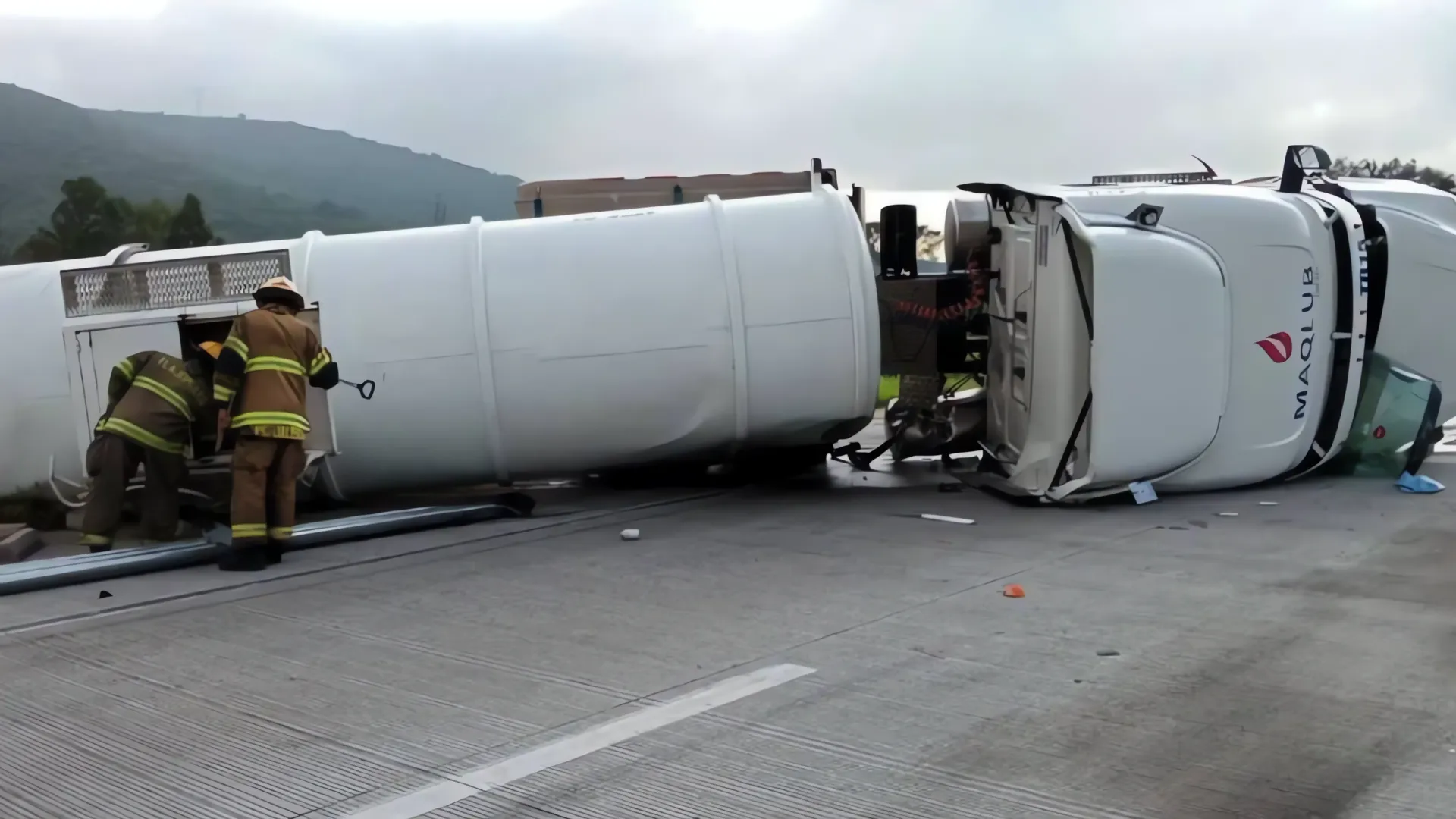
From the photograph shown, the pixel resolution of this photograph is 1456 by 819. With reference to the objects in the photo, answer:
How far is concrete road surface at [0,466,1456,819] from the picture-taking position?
10.1 ft

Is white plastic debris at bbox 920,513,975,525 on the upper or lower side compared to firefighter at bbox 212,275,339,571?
lower

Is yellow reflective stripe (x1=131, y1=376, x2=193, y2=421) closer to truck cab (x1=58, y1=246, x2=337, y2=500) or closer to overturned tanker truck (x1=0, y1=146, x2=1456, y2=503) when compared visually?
truck cab (x1=58, y1=246, x2=337, y2=500)

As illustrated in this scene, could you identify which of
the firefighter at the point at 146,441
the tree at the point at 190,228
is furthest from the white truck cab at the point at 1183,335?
the tree at the point at 190,228

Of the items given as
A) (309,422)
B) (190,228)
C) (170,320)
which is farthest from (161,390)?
(190,228)

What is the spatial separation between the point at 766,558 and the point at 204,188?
3249 cm

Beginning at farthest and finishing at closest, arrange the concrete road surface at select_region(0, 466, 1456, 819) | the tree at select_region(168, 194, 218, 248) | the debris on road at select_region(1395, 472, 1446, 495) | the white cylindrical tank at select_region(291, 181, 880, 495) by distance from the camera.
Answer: the tree at select_region(168, 194, 218, 248) < the debris on road at select_region(1395, 472, 1446, 495) < the white cylindrical tank at select_region(291, 181, 880, 495) < the concrete road surface at select_region(0, 466, 1456, 819)

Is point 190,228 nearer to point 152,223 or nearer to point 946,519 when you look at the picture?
point 152,223

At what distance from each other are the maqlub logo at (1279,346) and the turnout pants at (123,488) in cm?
673

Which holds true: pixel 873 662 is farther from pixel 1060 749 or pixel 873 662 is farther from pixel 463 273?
pixel 463 273

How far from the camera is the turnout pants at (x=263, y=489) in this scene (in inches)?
242

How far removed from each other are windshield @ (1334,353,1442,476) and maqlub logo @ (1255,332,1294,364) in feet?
2.71

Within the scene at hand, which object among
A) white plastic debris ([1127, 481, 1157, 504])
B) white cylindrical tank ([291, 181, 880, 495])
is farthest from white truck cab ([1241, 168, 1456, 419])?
white cylindrical tank ([291, 181, 880, 495])

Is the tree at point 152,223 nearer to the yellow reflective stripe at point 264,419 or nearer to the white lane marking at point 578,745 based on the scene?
the yellow reflective stripe at point 264,419

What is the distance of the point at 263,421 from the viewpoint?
613 cm
